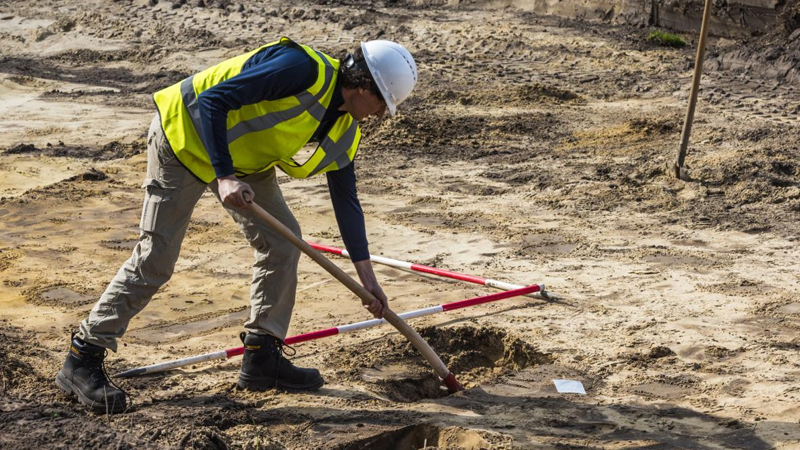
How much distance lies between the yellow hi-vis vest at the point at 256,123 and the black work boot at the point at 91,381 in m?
A: 0.96

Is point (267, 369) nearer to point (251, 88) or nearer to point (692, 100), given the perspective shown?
point (251, 88)

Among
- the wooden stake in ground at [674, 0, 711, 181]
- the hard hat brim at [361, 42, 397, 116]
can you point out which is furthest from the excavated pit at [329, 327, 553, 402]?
the wooden stake in ground at [674, 0, 711, 181]

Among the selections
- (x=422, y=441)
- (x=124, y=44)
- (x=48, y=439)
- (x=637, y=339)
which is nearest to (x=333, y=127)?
(x=422, y=441)

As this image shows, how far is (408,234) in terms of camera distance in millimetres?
7695

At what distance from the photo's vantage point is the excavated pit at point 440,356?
16.1 feet

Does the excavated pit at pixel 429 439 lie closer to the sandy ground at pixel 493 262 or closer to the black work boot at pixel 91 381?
the sandy ground at pixel 493 262

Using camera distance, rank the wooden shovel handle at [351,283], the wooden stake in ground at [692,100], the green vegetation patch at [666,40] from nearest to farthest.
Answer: the wooden shovel handle at [351,283]
the wooden stake in ground at [692,100]
the green vegetation patch at [666,40]

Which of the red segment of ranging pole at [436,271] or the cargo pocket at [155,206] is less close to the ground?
the cargo pocket at [155,206]

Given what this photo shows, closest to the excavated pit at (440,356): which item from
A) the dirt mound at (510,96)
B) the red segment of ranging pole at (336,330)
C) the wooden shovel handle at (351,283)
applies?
the red segment of ranging pole at (336,330)

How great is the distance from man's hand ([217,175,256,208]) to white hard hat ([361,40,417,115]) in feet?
2.28

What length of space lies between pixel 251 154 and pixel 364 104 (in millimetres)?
540

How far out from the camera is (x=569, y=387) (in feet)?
15.6

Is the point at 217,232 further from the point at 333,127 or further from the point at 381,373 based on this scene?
the point at 333,127

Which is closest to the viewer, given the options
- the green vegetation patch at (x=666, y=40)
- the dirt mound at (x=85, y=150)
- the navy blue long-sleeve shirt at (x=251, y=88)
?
the navy blue long-sleeve shirt at (x=251, y=88)
